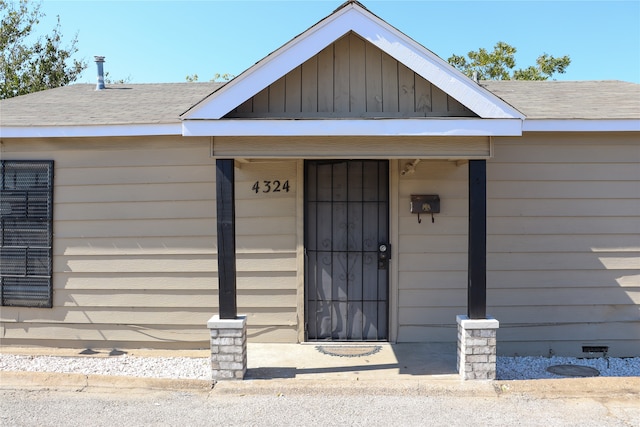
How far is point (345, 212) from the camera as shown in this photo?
6.23 meters

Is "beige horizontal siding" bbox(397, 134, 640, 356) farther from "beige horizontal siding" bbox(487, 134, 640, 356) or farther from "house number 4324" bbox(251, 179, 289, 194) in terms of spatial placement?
"house number 4324" bbox(251, 179, 289, 194)

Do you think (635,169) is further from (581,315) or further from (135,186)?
(135,186)

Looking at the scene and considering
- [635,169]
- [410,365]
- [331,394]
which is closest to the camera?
[331,394]

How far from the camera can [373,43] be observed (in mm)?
4703

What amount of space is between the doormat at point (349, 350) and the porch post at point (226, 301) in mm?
1242

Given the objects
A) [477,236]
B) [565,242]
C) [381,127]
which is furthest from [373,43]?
[565,242]

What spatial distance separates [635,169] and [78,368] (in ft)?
21.3

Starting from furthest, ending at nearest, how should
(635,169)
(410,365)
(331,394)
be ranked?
(635,169)
(410,365)
(331,394)

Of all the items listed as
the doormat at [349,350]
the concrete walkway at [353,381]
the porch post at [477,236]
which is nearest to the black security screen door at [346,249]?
the doormat at [349,350]

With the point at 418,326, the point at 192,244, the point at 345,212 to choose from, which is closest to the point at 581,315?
the point at 418,326

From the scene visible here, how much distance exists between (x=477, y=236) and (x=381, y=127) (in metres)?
1.35

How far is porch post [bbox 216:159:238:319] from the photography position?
4922mm

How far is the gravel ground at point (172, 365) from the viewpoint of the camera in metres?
5.40

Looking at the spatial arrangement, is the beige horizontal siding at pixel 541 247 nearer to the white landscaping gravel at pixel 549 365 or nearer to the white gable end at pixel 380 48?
the white landscaping gravel at pixel 549 365
